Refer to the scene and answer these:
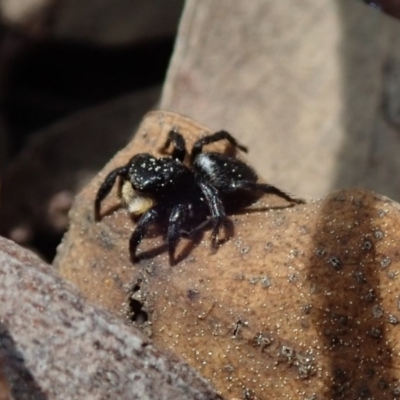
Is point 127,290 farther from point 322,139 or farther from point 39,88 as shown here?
point 39,88

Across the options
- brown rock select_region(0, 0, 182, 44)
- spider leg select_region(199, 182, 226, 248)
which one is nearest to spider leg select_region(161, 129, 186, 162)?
spider leg select_region(199, 182, 226, 248)

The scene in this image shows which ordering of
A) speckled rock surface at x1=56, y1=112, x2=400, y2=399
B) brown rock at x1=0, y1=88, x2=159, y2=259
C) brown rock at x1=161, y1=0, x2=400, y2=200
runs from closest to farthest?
1. speckled rock surface at x1=56, y1=112, x2=400, y2=399
2. brown rock at x1=161, y1=0, x2=400, y2=200
3. brown rock at x1=0, y1=88, x2=159, y2=259

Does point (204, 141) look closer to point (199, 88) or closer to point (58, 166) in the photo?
point (199, 88)

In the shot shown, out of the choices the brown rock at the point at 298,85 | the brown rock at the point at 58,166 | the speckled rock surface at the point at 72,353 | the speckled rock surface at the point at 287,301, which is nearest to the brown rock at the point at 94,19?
the brown rock at the point at 58,166

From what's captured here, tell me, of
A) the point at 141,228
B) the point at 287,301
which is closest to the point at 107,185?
the point at 141,228

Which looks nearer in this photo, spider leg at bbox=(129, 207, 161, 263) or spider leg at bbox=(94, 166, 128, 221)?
spider leg at bbox=(129, 207, 161, 263)

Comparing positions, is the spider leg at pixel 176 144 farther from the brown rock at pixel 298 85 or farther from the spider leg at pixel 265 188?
the brown rock at pixel 298 85

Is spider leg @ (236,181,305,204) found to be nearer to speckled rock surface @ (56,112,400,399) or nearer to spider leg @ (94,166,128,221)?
speckled rock surface @ (56,112,400,399)
